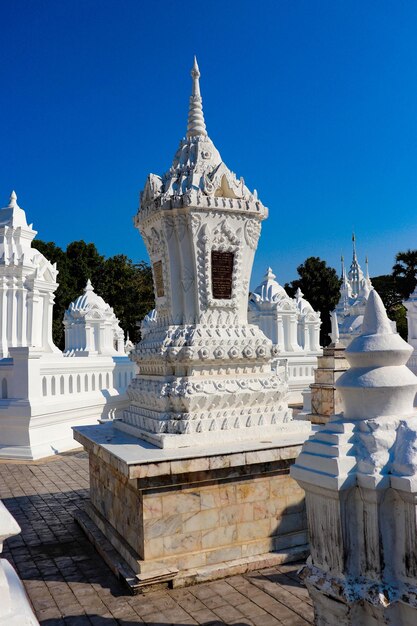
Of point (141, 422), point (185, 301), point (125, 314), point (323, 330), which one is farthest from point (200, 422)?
point (323, 330)

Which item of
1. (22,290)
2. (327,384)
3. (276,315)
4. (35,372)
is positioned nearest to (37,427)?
(35,372)

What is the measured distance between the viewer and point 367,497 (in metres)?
2.56

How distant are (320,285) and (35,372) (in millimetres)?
45137

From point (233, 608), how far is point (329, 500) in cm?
251

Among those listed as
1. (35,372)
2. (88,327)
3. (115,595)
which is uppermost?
(88,327)

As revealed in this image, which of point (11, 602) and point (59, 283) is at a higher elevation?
point (59, 283)

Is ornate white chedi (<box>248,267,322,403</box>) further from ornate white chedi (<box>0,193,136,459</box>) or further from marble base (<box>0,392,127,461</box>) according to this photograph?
marble base (<box>0,392,127,461</box>)

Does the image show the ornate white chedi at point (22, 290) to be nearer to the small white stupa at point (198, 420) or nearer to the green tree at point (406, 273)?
the small white stupa at point (198, 420)

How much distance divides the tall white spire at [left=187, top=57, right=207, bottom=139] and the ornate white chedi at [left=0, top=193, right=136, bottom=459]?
246 inches

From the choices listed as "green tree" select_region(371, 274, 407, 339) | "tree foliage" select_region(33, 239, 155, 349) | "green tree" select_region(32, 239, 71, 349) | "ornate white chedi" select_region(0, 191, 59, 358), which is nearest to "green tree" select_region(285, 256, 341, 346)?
"green tree" select_region(371, 274, 407, 339)

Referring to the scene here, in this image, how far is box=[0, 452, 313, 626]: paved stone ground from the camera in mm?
4414

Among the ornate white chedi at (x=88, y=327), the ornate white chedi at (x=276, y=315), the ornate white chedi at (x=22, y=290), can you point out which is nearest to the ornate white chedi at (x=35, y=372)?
the ornate white chedi at (x=22, y=290)

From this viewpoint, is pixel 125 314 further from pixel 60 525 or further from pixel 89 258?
pixel 60 525

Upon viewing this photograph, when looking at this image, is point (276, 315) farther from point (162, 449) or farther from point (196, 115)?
point (162, 449)
